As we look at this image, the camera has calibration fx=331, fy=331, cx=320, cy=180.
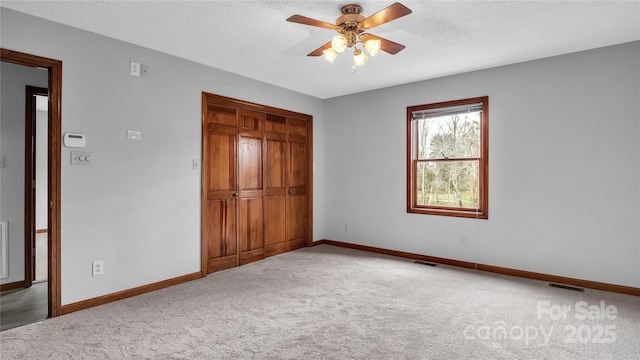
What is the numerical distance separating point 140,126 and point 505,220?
432 cm

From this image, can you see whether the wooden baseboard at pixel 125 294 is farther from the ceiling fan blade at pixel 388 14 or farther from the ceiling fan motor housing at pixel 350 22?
the ceiling fan blade at pixel 388 14

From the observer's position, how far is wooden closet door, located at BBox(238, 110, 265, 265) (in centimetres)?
459

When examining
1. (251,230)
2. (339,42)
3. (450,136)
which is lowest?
(251,230)

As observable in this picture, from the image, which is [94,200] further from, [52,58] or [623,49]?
[623,49]

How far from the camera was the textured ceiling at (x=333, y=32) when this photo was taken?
103 inches

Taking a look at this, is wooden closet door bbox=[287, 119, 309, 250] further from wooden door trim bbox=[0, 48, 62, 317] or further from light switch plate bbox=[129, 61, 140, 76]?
wooden door trim bbox=[0, 48, 62, 317]

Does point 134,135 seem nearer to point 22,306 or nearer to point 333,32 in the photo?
point 22,306

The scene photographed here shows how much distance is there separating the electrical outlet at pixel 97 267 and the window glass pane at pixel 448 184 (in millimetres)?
3935

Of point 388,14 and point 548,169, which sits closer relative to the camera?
point 388,14

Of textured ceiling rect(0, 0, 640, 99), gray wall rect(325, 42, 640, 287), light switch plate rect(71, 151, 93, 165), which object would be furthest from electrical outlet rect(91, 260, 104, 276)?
gray wall rect(325, 42, 640, 287)

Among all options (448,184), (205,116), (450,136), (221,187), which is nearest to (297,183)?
(221,187)

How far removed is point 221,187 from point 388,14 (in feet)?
9.63

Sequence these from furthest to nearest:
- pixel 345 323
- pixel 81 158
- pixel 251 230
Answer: pixel 251 230 → pixel 81 158 → pixel 345 323

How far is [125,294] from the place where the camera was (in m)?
3.28
